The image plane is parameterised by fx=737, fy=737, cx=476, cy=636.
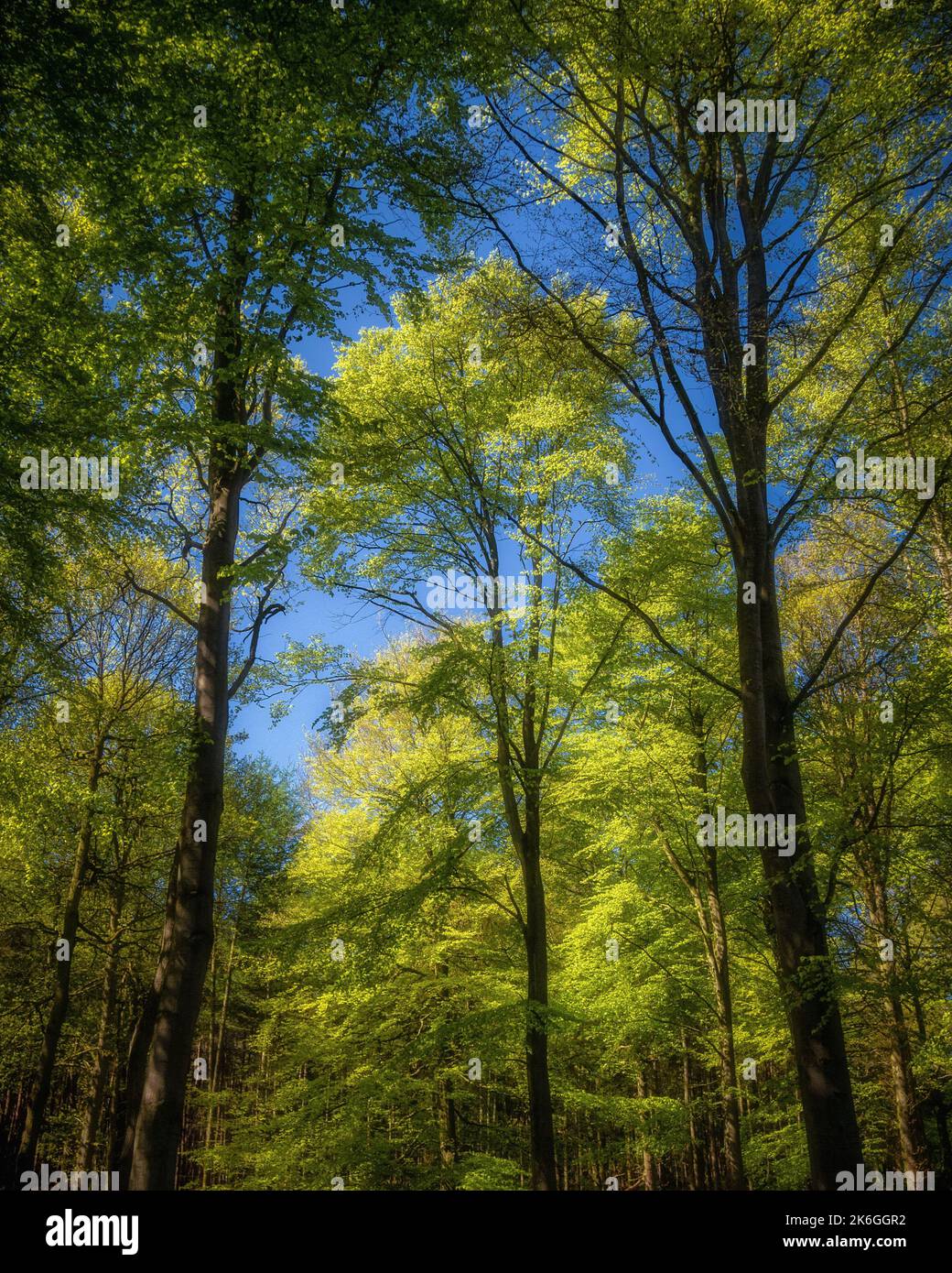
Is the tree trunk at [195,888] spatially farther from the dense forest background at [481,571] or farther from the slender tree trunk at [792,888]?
the slender tree trunk at [792,888]

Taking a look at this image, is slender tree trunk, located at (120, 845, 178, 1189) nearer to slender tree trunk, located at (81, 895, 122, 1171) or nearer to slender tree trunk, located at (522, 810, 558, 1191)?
slender tree trunk, located at (81, 895, 122, 1171)

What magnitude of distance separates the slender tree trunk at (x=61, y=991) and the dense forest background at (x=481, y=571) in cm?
7

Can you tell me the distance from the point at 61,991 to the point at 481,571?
8.67 m

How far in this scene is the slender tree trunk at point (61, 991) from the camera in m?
10.3

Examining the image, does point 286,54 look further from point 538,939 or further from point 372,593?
point 538,939

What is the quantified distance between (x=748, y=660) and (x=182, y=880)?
5.19 m

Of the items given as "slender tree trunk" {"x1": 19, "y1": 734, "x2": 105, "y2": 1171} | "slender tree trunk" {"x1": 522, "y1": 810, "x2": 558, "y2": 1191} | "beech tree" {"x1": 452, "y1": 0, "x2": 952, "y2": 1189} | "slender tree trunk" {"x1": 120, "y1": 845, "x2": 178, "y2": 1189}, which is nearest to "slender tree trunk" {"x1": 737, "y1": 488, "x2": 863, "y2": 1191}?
"beech tree" {"x1": 452, "y1": 0, "x2": 952, "y2": 1189}

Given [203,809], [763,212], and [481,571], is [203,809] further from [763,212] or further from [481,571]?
[763,212]

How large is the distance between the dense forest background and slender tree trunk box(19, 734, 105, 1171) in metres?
0.07

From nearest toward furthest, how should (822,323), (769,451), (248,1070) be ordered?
(822,323), (769,451), (248,1070)

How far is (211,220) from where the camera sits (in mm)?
6652

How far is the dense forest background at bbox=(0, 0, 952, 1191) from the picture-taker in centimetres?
562

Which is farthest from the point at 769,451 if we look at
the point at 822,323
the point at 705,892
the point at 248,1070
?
the point at 248,1070
